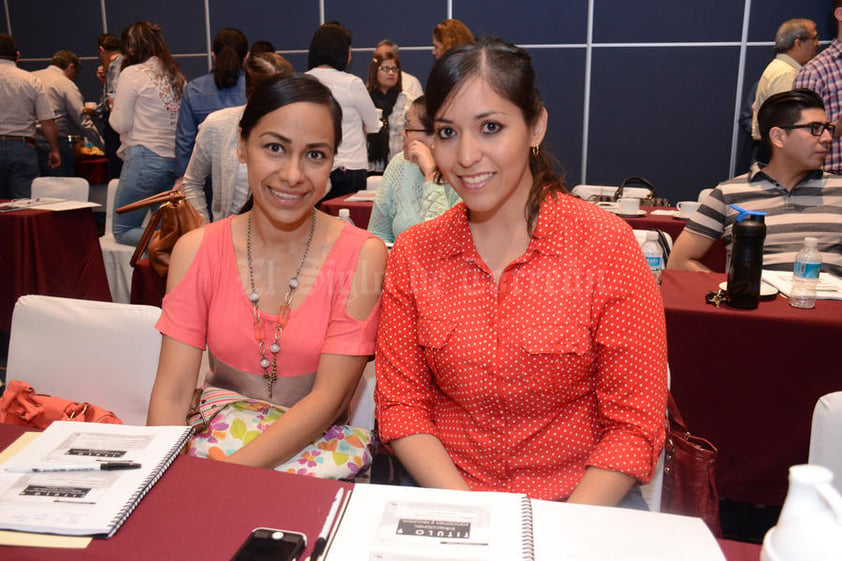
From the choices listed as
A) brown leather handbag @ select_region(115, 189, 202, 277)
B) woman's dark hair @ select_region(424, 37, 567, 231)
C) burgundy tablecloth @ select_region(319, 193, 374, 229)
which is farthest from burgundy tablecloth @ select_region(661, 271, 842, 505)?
burgundy tablecloth @ select_region(319, 193, 374, 229)

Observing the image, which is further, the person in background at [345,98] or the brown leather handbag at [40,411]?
the person in background at [345,98]

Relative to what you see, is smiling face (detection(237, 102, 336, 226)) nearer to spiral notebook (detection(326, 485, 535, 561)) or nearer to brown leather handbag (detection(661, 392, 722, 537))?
spiral notebook (detection(326, 485, 535, 561))

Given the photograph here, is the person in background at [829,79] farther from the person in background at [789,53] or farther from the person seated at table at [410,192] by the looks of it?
the person seated at table at [410,192]

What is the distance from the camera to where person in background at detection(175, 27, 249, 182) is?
3859 millimetres

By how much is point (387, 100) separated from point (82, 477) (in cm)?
466

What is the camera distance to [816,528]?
2.18ft

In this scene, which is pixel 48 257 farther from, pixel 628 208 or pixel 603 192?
pixel 603 192

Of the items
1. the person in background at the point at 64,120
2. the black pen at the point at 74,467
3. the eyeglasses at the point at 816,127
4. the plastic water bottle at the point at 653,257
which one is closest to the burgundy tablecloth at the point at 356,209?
the plastic water bottle at the point at 653,257

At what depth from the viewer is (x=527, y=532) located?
0.89m

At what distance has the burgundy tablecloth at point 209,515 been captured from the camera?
89 centimetres

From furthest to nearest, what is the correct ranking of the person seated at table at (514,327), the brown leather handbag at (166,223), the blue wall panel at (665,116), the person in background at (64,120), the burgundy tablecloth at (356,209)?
1. the person in background at (64,120)
2. the blue wall panel at (665,116)
3. the burgundy tablecloth at (356,209)
4. the brown leather handbag at (166,223)
5. the person seated at table at (514,327)

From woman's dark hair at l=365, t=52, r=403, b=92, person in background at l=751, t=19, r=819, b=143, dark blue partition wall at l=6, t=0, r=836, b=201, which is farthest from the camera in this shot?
dark blue partition wall at l=6, t=0, r=836, b=201

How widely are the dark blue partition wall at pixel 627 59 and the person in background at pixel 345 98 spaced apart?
223 centimetres

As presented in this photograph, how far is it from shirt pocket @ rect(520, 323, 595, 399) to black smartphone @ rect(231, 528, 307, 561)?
604 millimetres
